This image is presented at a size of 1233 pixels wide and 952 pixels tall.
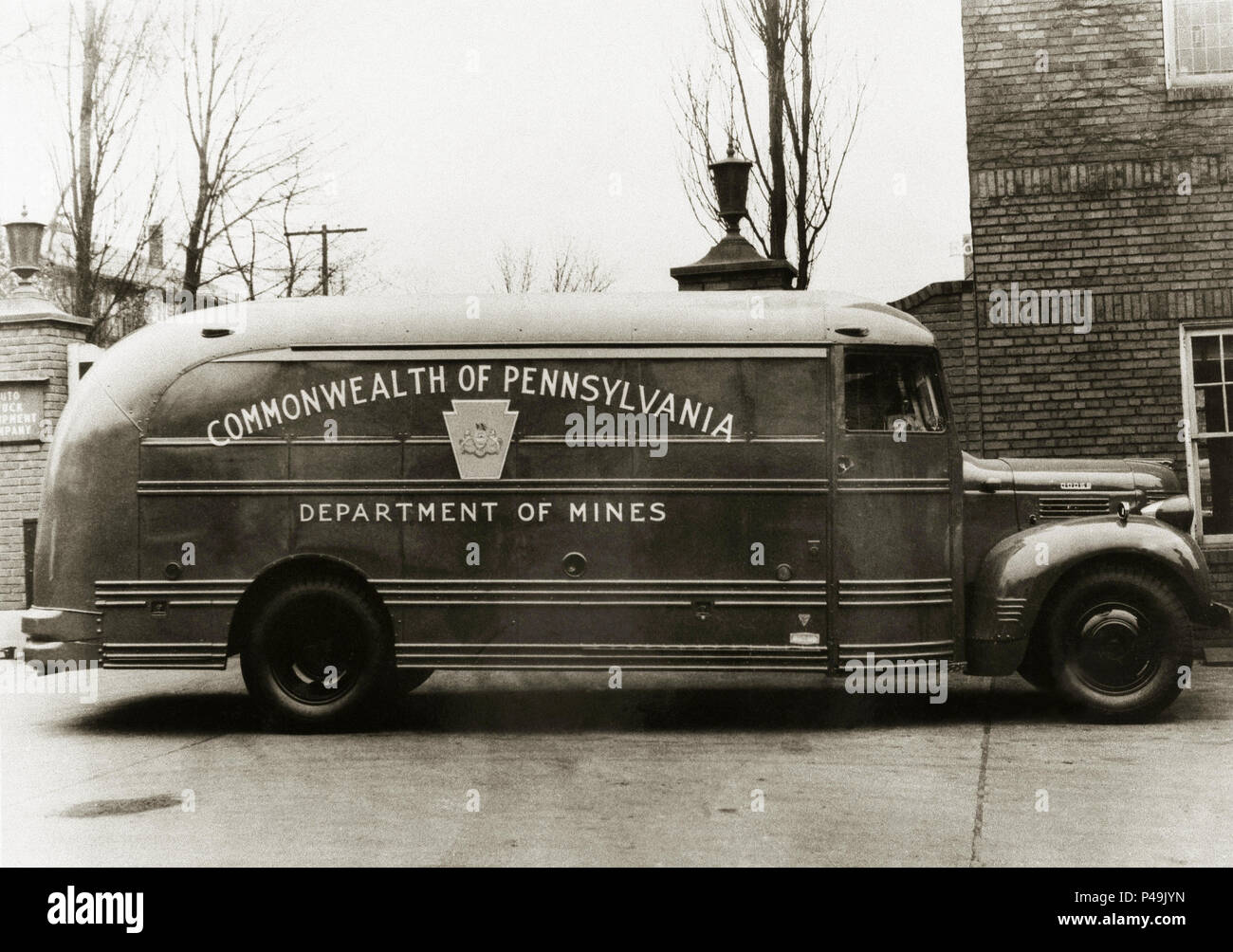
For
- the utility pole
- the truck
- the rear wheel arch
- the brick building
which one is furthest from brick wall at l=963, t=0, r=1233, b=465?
the utility pole

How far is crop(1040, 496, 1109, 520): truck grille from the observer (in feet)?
29.4

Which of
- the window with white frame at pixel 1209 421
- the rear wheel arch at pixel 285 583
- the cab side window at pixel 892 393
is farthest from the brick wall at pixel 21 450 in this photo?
the window with white frame at pixel 1209 421

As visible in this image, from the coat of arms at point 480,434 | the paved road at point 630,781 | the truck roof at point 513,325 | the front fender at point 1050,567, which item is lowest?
the paved road at point 630,781

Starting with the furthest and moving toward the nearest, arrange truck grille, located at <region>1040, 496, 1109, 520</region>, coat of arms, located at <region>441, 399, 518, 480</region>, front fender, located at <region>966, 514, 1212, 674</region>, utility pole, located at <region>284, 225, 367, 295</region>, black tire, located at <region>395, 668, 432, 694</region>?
1. utility pole, located at <region>284, 225, 367, 295</region>
2. black tire, located at <region>395, 668, 432, 694</region>
3. truck grille, located at <region>1040, 496, 1109, 520</region>
4. coat of arms, located at <region>441, 399, 518, 480</region>
5. front fender, located at <region>966, 514, 1212, 674</region>

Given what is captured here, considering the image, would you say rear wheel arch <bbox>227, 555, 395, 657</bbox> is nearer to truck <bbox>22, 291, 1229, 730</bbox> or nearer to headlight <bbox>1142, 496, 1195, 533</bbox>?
truck <bbox>22, 291, 1229, 730</bbox>

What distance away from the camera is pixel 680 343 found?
338 inches

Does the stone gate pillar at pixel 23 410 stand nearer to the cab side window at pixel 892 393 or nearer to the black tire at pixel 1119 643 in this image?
the cab side window at pixel 892 393

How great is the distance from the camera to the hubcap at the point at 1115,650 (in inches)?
338

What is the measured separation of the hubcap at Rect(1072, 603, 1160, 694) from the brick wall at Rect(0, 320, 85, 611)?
11.3 meters

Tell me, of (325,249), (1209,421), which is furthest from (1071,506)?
(325,249)

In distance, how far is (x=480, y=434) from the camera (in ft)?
28.2

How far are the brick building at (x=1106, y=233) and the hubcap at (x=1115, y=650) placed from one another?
3.90m
